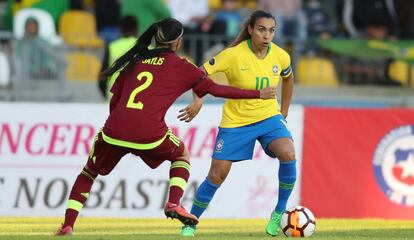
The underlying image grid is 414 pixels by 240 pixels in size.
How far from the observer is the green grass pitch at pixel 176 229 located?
12695 millimetres

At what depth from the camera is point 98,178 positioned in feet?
54.7

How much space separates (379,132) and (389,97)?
3762 millimetres

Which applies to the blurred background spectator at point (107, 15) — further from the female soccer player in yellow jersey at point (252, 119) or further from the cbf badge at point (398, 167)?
the female soccer player in yellow jersey at point (252, 119)

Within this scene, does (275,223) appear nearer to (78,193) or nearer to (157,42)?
(78,193)

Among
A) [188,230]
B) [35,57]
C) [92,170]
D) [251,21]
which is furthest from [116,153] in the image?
[35,57]

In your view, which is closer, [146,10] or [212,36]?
[212,36]

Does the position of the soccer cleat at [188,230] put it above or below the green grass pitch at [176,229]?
above

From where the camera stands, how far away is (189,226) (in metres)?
12.6

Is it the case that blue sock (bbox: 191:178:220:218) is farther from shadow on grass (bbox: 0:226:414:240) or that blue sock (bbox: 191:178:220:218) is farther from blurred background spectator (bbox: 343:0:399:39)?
blurred background spectator (bbox: 343:0:399:39)

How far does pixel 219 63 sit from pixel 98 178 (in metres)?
4.26

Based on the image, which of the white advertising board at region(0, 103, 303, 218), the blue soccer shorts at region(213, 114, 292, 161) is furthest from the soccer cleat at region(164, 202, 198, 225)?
the white advertising board at region(0, 103, 303, 218)

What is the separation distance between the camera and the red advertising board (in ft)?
56.1

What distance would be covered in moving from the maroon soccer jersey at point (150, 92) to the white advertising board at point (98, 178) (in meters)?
→ 4.89

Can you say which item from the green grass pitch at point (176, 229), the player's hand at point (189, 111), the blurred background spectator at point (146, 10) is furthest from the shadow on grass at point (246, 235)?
the blurred background spectator at point (146, 10)
